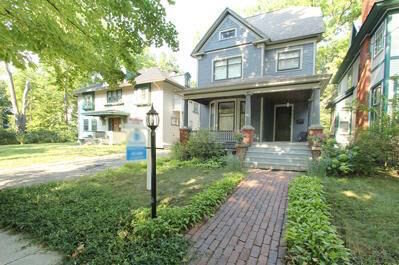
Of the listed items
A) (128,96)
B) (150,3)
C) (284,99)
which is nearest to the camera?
(150,3)

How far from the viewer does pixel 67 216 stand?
11.4 feet

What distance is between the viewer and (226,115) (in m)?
12.5

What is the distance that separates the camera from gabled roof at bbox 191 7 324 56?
10.9 meters

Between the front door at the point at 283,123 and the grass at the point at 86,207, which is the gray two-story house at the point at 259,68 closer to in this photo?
the front door at the point at 283,123

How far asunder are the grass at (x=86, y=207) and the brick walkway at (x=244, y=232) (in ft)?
3.31

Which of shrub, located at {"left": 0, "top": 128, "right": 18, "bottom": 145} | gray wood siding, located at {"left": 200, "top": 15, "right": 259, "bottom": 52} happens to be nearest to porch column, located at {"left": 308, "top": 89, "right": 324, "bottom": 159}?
gray wood siding, located at {"left": 200, "top": 15, "right": 259, "bottom": 52}

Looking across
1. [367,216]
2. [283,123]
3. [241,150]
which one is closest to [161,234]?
[367,216]

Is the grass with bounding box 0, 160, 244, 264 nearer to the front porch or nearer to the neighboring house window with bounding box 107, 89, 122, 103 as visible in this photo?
the front porch

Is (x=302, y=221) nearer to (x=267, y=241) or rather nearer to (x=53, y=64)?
(x=267, y=241)

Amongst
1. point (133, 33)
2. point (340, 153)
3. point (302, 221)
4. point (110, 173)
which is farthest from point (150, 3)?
point (340, 153)

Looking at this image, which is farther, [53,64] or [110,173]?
[110,173]

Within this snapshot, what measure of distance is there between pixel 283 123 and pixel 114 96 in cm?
1521

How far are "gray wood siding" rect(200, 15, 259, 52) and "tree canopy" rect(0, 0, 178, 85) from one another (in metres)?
8.53

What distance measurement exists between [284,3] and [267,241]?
25141 mm
